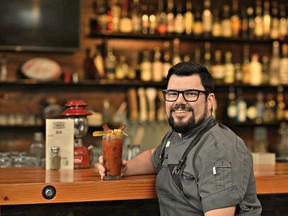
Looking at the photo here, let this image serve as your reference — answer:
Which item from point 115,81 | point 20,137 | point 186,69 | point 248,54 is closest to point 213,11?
point 248,54

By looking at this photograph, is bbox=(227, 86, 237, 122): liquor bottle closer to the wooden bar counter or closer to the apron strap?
the wooden bar counter

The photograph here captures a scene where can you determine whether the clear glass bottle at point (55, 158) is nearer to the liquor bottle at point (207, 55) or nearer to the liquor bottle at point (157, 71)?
the liquor bottle at point (157, 71)

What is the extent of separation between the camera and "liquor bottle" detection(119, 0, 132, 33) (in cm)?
480

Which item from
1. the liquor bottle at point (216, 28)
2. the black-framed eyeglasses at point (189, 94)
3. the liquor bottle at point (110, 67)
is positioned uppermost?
the liquor bottle at point (216, 28)

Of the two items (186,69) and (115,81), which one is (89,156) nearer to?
(186,69)

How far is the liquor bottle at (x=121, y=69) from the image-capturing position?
4.80 metres

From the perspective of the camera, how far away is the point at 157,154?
2271 mm

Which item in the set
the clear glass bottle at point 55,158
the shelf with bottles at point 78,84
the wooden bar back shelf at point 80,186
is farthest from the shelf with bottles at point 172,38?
the wooden bar back shelf at point 80,186

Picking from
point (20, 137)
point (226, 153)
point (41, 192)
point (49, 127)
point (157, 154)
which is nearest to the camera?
point (226, 153)

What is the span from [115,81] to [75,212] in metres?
2.70

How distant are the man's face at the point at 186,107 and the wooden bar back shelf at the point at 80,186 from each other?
0.95 feet

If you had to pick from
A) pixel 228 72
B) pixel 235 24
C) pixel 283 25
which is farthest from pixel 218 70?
pixel 283 25

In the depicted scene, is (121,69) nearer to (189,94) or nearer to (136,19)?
(136,19)

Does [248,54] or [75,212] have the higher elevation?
[248,54]
